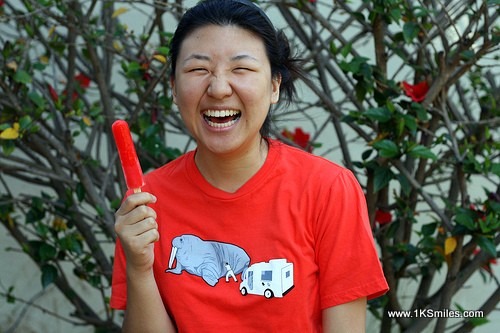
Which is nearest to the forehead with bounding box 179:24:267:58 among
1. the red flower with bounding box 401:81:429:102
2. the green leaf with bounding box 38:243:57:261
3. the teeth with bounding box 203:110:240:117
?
the teeth with bounding box 203:110:240:117

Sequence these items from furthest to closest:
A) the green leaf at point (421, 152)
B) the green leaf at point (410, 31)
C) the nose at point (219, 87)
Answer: the green leaf at point (410, 31) < the green leaf at point (421, 152) < the nose at point (219, 87)

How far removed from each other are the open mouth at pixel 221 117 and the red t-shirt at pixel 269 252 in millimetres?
159

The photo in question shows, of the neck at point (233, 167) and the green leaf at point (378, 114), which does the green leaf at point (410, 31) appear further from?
the neck at point (233, 167)

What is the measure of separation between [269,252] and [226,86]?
1.19 feet

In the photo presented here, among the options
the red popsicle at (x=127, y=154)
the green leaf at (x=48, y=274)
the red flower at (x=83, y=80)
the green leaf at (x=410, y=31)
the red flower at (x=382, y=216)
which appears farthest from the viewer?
the red flower at (x=83, y=80)

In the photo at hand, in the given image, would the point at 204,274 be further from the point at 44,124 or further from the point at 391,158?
the point at 44,124

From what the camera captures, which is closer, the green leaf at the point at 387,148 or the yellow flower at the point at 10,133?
the green leaf at the point at 387,148

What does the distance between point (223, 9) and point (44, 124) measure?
1262 millimetres

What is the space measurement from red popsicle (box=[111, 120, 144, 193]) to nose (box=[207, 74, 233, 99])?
0.67 feet

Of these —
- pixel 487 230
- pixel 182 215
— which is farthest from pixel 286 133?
pixel 182 215

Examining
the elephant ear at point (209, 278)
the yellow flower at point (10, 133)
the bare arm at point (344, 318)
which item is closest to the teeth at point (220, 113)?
the elephant ear at point (209, 278)

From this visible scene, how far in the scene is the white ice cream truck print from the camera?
6.07 ft

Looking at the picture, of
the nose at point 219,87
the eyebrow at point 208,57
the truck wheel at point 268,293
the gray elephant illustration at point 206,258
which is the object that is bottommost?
the truck wheel at point 268,293

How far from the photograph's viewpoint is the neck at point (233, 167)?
6.48 feet
